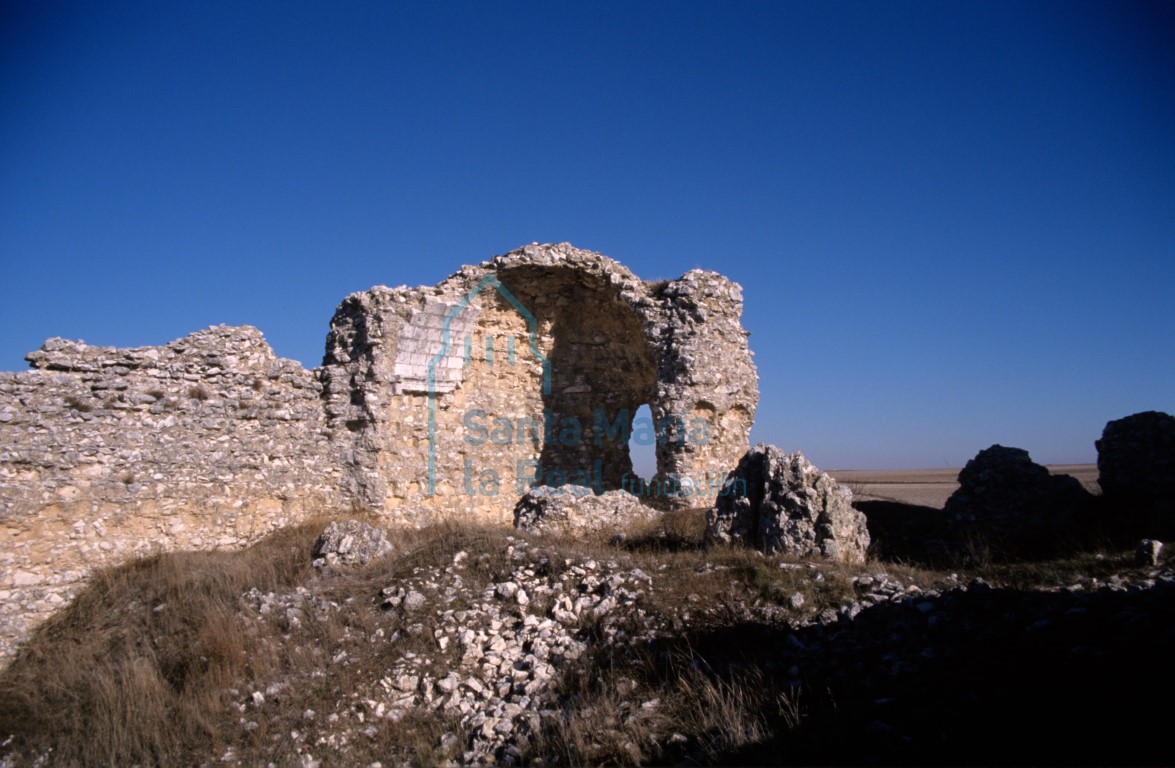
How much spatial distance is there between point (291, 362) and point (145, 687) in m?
5.44

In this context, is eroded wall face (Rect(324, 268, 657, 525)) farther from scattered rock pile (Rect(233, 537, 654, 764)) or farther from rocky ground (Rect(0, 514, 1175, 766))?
scattered rock pile (Rect(233, 537, 654, 764))

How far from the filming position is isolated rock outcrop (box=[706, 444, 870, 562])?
729 cm

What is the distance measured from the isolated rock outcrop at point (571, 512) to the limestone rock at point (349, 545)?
1907mm

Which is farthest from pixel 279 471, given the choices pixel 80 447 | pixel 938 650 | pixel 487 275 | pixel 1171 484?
pixel 1171 484

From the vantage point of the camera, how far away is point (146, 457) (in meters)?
8.69

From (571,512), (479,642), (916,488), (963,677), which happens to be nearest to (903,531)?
(571,512)

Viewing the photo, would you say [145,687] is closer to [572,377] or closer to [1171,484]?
[572,377]

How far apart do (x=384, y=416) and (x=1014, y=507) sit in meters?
9.08

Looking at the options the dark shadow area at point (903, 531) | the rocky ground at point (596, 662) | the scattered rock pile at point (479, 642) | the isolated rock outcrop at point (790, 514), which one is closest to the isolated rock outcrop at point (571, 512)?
the rocky ground at point (596, 662)

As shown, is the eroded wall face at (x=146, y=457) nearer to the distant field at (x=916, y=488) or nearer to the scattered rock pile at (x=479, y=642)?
the scattered rock pile at (x=479, y=642)

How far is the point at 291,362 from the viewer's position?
10305mm

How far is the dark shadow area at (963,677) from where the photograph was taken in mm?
3254

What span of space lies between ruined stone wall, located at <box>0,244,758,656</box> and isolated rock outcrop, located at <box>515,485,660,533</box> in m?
1.98

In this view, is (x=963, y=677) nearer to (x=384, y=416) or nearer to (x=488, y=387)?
(x=384, y=416)
